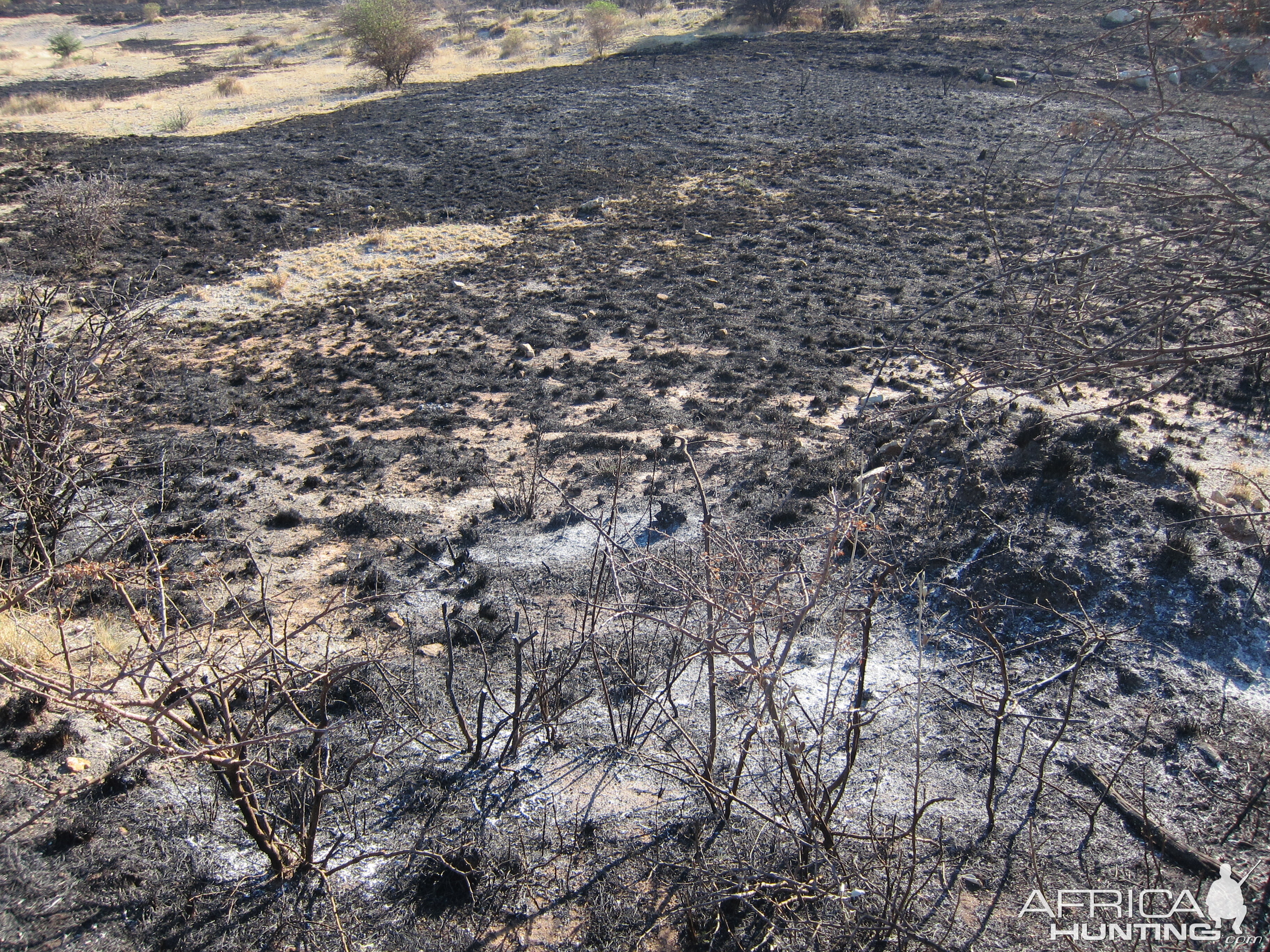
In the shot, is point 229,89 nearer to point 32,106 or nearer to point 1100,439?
point 32,106

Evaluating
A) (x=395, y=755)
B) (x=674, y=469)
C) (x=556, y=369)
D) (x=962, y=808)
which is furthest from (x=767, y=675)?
(x=556, y=369)

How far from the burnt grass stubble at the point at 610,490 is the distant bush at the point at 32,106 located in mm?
8238

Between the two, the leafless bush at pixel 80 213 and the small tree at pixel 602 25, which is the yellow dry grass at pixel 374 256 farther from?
the small tree at pixel 602 25

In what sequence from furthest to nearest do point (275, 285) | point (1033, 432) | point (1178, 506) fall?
point (275, 285) < point (1033, 432) < point (1178, 506)

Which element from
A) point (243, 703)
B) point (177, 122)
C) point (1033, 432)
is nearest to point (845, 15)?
point (177, 122)

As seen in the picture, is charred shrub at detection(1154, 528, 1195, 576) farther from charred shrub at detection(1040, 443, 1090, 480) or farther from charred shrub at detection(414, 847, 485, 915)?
charred shrub at detection(414, 847, 485, 915)

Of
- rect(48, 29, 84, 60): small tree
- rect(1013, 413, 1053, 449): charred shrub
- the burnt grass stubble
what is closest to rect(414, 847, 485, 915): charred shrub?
the burnt grass stubble

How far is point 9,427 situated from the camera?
172 inches

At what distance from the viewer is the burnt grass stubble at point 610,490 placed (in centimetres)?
296

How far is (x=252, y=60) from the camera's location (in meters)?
30.0

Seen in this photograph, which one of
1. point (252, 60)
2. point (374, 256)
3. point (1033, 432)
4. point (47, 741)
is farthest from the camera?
point (252, 60)

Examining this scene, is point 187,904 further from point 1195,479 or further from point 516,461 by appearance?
point 1195,479

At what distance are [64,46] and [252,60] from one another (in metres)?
7.36

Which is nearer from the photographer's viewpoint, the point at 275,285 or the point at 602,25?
the point at 275,285
